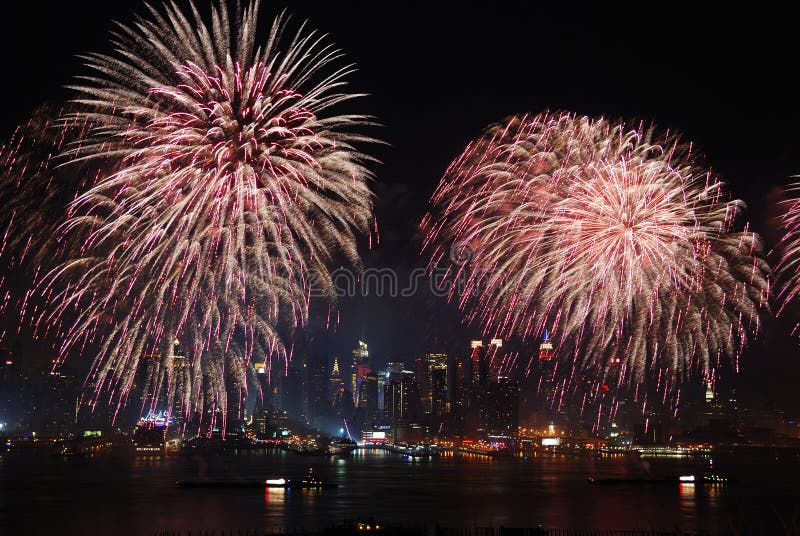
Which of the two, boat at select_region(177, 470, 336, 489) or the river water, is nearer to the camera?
the river water

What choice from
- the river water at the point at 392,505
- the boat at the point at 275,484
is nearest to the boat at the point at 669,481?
the river water at the point at 392,505

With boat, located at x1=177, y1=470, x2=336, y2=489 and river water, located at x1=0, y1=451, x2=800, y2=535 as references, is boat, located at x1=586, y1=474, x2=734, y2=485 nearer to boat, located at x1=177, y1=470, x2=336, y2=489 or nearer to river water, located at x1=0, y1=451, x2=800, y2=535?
river water, located at x1=0, y1=451, x2=800, y2=535

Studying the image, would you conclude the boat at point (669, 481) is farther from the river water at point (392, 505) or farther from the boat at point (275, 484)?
the boat at point (275, 484)

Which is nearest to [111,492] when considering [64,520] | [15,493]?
[15,493]

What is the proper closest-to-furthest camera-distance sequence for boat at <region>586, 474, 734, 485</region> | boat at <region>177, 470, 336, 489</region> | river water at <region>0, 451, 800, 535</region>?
river water at <region>0, 451, 800, 535</region>
boat at <region>177, 470, 336, 489</region>
boat at <region>586, 474, 734, 485</region>

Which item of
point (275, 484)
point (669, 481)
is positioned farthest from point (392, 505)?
point (669, 481)

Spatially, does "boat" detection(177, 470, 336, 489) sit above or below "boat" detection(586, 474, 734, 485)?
above

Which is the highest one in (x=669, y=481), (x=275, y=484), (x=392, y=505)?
(x=275, y=484)

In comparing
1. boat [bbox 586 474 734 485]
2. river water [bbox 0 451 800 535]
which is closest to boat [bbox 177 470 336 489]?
river water [bbox 0 451 800 535]

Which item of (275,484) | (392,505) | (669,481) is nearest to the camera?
(392,505)

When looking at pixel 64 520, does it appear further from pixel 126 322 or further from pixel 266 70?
pixel 266 70

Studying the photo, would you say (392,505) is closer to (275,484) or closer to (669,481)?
(275,484)
